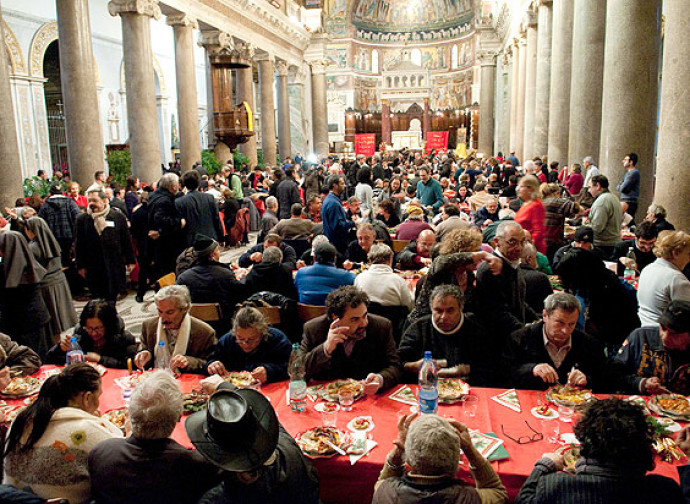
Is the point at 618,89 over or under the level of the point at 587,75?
under

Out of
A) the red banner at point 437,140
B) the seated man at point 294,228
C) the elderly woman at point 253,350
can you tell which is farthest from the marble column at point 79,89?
the red banner at point 437,140

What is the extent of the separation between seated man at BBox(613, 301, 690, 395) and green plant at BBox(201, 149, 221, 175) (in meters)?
12.8

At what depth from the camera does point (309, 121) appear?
26578 mm

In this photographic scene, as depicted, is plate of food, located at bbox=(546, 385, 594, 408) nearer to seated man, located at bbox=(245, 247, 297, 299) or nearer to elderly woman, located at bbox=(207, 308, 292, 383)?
elderly woman, located at bbox=(207, 308, 292, 383)

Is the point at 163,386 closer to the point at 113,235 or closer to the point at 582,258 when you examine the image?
the point at 582,258

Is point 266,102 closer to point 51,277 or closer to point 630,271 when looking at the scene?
point 51,277

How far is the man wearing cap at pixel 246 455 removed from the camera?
82.4 inches

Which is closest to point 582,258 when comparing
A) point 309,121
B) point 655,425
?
point 655,425

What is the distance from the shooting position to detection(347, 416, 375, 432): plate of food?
2.86 m

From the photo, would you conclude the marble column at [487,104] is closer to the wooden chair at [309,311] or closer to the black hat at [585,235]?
the black hat at [585,235]

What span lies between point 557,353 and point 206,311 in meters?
2.64

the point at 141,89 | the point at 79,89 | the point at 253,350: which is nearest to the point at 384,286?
the point at 253,350

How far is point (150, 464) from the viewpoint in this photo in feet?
7.38

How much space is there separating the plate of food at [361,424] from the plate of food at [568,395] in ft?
3.24
